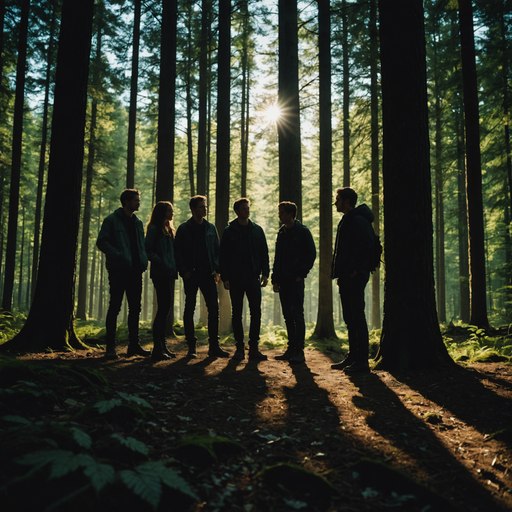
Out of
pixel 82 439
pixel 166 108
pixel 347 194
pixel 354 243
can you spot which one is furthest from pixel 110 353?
pixel 166 108

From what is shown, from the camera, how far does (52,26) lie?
1420cm

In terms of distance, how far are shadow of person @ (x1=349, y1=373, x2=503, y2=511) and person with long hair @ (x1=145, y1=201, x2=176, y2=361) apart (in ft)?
11.1

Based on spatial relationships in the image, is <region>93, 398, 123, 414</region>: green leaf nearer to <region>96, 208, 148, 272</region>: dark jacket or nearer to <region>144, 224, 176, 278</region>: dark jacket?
<region>96, 208, 148, 272</region>: dark jacket

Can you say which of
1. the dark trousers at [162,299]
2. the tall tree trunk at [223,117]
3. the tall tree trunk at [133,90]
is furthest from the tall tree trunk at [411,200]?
the tall tree trunk at [133,90]

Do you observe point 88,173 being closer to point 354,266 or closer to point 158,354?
point 158,354

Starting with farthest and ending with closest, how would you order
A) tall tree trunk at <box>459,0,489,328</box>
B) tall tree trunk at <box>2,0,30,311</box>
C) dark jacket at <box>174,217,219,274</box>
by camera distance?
tall tree trunk at <box>2,0,30,311</box> → tall tree trunk at <box>459,0,489,328</box> → dark jacket at <box>174,217,219,274</box>

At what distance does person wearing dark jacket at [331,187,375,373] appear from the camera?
5.13m

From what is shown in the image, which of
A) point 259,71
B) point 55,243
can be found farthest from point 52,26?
point 55,243

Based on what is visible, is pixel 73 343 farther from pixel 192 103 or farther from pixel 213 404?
pixel 192 103

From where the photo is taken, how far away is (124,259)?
17.8 feet

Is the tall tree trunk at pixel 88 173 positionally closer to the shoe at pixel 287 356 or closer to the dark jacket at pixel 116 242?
the dark jacket at pixel 116 242

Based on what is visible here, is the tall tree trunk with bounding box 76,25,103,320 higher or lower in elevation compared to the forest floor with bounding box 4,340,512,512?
higher

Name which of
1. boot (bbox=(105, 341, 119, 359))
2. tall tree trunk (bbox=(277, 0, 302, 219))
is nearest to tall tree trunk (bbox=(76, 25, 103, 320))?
tall tree trunk (bbox=(277, 0, 302, 219))

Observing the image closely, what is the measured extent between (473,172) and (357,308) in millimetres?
7616
